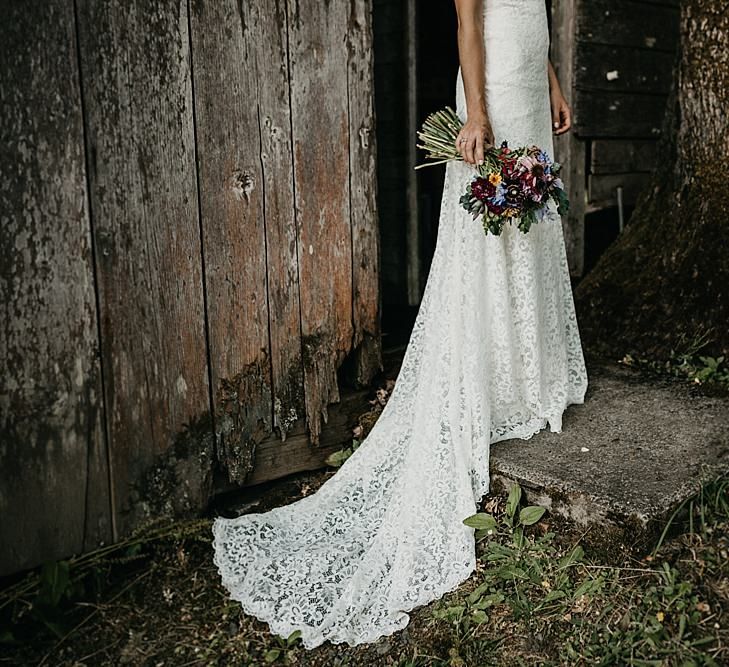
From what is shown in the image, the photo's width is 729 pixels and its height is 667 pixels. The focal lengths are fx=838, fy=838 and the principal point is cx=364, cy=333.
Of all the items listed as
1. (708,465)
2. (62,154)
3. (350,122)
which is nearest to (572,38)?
(350,122)

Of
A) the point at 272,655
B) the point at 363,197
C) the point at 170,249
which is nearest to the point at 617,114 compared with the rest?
the point at 363,197

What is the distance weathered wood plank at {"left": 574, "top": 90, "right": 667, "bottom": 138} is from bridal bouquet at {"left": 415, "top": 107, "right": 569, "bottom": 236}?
2.28 meters

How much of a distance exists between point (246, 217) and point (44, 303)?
0.83 metres

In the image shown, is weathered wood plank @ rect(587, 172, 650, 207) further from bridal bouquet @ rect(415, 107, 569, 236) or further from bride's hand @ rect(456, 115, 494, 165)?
bride's hand @ rect(456, 115, 494, 165)

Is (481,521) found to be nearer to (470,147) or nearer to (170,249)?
(470,147)

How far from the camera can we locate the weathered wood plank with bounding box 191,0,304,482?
10.1 ft

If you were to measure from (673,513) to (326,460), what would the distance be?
1505mm

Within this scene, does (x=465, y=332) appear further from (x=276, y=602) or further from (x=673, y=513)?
(x=276, y=602)

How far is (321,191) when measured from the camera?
3414mm

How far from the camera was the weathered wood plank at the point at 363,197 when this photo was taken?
3.42 m

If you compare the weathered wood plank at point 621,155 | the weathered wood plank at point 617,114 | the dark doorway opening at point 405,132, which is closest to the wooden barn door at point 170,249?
the dark doorway opening at point 405,132

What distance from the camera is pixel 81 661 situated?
2.71m

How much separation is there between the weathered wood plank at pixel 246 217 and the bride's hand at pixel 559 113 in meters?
1.19

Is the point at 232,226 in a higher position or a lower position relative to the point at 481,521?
higher
